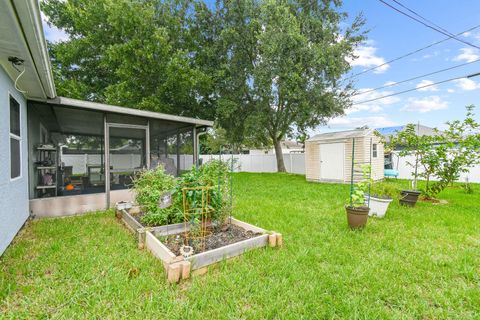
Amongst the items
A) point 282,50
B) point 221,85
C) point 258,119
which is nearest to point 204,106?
point 221,85

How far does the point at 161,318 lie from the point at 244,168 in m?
15.9

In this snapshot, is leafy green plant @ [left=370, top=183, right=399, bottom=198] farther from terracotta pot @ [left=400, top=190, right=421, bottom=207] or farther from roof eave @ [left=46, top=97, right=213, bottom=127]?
roof eave @ [left=46, top=97, right=213, bottom=127]

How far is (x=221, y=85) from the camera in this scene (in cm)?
1134

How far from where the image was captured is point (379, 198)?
4418mm

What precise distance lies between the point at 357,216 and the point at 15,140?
5399mm

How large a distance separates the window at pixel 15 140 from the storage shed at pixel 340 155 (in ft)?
29.8

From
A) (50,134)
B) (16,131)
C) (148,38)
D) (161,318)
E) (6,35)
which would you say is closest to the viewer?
(161,318)

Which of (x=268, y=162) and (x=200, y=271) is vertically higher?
(x=268, y=162)

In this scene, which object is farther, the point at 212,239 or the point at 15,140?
the point at 15,140

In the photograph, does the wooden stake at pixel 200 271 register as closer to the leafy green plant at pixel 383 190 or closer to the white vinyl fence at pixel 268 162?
the leafy green plant at pixel 383 190

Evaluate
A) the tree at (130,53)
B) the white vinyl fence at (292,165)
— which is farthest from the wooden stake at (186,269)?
the tree at (130,53)

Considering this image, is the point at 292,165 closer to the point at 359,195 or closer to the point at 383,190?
the point at 383,190

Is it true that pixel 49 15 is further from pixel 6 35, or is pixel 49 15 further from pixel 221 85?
pixel 6 35

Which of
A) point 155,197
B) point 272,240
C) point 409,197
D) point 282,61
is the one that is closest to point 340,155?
point 409,197
